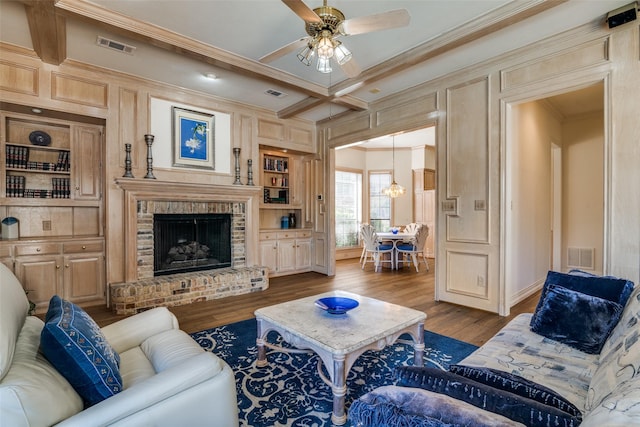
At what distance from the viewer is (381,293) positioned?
4555 millimetres

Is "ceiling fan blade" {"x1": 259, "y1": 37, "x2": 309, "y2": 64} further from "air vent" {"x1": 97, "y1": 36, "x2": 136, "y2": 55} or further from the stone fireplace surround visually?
the stone fireplace surround

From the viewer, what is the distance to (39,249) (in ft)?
11.8

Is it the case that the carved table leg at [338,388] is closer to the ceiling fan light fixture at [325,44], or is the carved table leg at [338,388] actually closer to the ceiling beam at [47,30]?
the ceiling fan light fixture at [325,44]

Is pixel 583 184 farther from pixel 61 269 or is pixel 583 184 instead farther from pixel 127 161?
pixel 61 269

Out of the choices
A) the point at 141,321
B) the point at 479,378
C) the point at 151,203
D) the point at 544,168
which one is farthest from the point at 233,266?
the point at 544,168

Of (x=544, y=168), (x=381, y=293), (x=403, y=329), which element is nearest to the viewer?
(x=403, y=329)

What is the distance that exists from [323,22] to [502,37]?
2071 millimetres

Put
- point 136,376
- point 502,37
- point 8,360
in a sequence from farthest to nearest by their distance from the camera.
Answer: point 502,37
point 136,376
point 8,360

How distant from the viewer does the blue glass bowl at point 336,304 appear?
2225mm

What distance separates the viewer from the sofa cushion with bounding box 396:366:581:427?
881mm

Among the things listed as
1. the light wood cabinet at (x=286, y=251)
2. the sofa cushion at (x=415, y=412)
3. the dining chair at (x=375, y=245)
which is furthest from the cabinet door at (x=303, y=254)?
the sofa cushion at (x=415, y=412)

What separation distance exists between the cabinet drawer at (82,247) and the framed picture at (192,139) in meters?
1.45

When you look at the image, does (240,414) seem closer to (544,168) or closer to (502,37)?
(502,37)

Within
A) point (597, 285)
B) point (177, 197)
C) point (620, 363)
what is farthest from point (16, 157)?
point (597, 285)
